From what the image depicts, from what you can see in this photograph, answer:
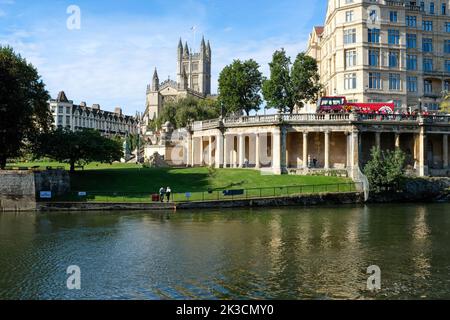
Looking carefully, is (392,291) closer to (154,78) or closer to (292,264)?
(292,264)

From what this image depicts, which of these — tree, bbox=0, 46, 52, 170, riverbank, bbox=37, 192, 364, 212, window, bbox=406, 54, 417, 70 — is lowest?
riverbank, bbox=37, 192, 364, 212

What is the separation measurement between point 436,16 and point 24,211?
71.7 metres

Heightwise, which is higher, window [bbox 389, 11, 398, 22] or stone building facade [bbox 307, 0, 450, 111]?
window [bbox 389, 11, 398, 22]

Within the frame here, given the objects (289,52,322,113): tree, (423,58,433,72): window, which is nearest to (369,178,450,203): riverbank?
(289,52,322,113): tree

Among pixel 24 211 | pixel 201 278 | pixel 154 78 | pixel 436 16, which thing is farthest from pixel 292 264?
pixel 154 78

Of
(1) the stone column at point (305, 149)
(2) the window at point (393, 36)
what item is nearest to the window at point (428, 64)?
(2) the window at point (393, 36)

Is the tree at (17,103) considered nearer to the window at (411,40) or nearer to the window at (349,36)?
the window at (349,36)

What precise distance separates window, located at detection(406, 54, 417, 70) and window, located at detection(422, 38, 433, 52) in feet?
12.3

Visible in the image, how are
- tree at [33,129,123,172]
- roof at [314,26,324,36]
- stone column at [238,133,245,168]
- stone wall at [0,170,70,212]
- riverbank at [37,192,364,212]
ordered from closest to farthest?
riverbank at [37,192,364,212], stone wall at [0,170,70,212], tree at [33,129,123,172], stone column at [238,133,245,168], roof at [314,26,324,36]

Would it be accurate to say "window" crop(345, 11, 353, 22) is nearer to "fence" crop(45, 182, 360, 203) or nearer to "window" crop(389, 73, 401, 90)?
"window" crop(389, 73, 401, 90)

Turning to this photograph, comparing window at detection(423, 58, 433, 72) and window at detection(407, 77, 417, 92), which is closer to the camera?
window at detection(407, 77, 417, 92)

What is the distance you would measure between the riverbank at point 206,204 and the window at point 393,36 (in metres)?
35.5

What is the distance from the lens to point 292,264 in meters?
23.3

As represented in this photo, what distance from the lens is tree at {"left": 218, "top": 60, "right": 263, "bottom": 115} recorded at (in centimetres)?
8362
